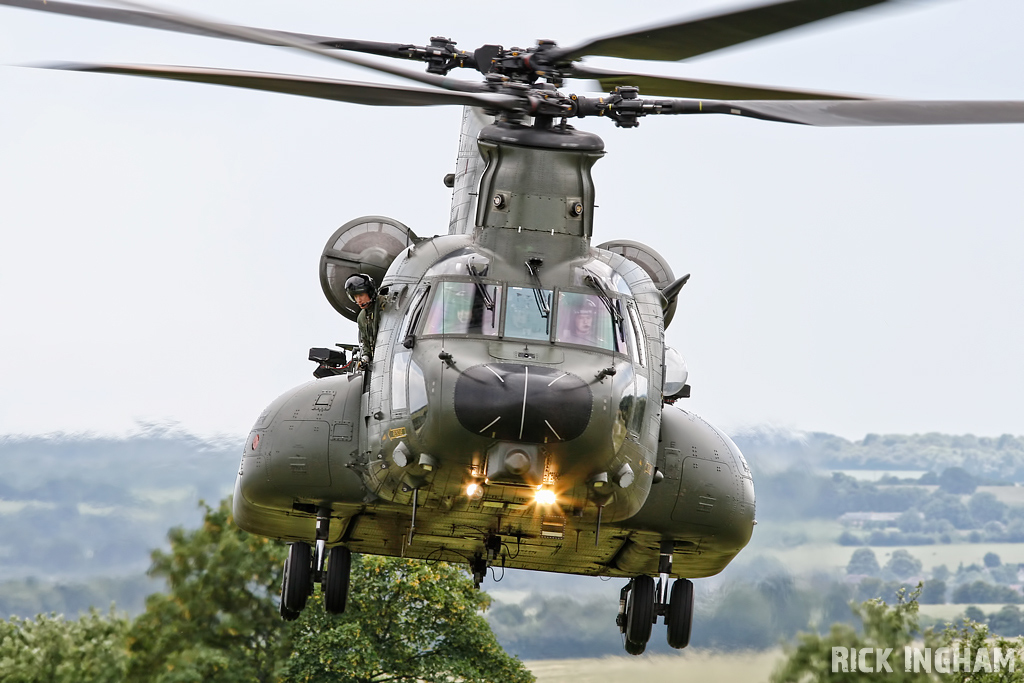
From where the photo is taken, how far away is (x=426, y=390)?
1227 cm

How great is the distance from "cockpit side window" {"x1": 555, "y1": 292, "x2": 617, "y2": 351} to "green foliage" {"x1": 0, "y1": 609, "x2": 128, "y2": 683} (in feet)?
60.5

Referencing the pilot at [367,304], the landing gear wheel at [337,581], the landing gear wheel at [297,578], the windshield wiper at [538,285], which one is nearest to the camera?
the windshield wiper at [538,285]

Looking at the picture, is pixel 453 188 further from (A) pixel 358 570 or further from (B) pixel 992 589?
(B) pixel 992 589

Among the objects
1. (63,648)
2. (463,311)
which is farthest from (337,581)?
(63,648)

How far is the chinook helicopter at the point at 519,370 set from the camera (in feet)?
38.5

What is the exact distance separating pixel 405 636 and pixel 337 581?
1351 cm

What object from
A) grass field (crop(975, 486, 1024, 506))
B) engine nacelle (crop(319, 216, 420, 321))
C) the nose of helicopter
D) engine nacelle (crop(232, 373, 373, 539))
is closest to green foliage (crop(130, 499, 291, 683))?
engine nacelle (crop(232, 373, 373, 539))

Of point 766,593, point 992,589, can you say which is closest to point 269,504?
point 766,593

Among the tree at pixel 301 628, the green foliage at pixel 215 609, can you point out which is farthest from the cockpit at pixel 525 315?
the green foliage at pixel 215 609

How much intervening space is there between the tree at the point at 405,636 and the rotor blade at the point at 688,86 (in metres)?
15.2

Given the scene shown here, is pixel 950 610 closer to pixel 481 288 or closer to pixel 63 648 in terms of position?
pixel 63 648

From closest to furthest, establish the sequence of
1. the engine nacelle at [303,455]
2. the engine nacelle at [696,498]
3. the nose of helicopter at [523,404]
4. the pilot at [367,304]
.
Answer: the nose of helicopter at [523,404], the pilot at [367,304], the engine nacelle at [303,455], the engine nacelle at [696,498]

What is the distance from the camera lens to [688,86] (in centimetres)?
1402

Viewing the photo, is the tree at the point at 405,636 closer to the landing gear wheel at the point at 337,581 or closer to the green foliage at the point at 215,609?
the green foliage at the point at 215,609
